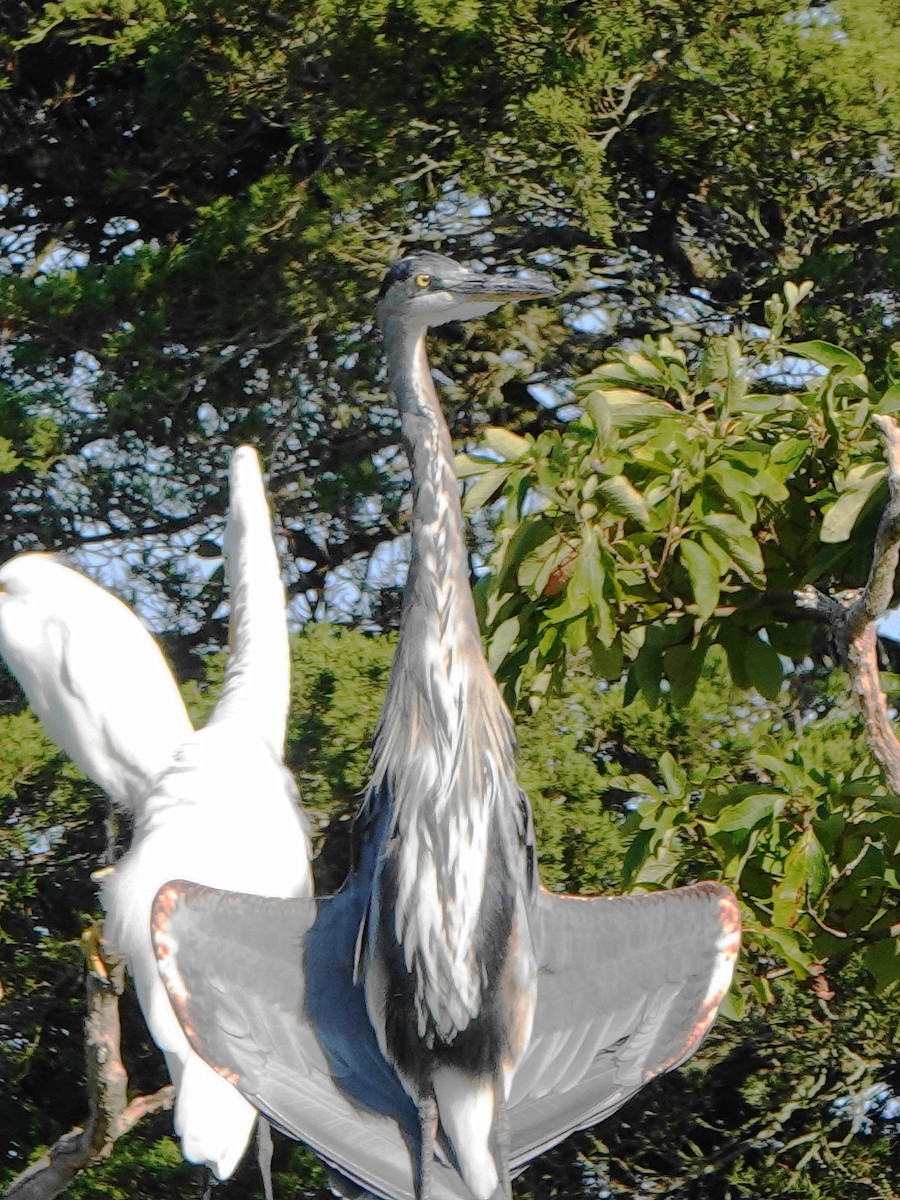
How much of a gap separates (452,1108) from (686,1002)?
0.37 m

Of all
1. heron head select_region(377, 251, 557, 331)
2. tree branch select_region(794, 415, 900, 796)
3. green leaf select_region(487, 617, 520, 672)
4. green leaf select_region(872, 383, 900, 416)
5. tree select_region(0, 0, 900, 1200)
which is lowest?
tree select_region(0, 0, 900, 1200)

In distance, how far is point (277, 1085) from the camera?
2477 millimetres

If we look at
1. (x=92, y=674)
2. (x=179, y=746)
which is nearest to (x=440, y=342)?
(x=92, y=674)

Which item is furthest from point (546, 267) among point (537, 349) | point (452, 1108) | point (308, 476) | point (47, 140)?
point (452, 1108)

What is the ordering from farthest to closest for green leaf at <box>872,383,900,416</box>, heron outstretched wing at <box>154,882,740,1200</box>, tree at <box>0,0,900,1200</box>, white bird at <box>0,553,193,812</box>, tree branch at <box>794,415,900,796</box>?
tree at <box>0,0,900,1200</box> → white bird at <box>0,553,193,812</box> → heron outstretched wing at <box>154,882,740,1200</box> → green leaf at <box>872,383,900,416</box> → tree branch at <box>794,415,900,796</box>

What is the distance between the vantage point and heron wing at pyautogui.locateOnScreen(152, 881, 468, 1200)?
2443mm

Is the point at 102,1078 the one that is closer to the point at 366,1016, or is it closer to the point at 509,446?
the point at 366,1016

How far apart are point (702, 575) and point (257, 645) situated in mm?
996

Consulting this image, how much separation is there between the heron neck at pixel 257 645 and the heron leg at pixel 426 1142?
30.9 inches

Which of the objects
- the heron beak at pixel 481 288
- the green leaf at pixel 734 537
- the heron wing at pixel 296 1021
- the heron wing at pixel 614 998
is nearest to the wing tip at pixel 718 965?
the heron wing at pixel 614 998

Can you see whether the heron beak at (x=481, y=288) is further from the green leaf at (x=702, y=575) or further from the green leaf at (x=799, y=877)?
the green leaf at (x=799, y=877)

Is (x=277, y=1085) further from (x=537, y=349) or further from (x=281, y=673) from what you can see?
(x=537, y=349)

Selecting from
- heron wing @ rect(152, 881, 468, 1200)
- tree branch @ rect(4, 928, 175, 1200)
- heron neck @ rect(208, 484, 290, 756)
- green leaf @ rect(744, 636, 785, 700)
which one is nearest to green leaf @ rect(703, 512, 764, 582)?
green leaf @ rect(744, 636, 785, 700)

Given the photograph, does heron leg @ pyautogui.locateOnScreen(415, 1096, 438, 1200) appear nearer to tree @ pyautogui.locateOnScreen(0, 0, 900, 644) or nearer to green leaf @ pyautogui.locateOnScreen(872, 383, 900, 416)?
green leaf @ pyautogui.locateOnScreen(872, 383, 900, 416)
